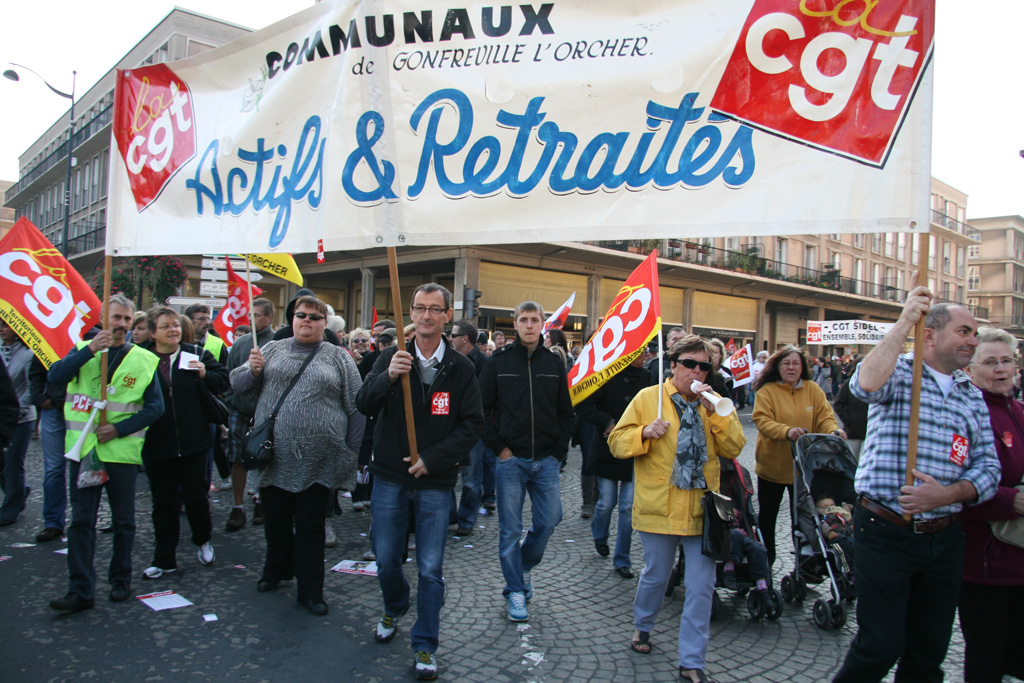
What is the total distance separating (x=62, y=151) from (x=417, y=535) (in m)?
48.0

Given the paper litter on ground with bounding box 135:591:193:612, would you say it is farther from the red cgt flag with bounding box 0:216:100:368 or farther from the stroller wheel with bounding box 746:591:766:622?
the stroller wheel with bounding box 746:591:766:622

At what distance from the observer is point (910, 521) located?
2.71 m

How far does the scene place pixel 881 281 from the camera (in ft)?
148

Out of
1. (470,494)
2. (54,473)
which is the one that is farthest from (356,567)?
(54,473)

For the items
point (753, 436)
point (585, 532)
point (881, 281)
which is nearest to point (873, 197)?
point (585, 532)

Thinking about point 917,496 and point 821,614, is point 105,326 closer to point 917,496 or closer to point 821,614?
point 917,496

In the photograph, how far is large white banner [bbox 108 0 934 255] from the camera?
2584 millimetres

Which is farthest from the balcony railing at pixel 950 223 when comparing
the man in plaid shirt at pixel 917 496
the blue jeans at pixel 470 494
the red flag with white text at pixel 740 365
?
the man in plaid shirt at pixel 917 496

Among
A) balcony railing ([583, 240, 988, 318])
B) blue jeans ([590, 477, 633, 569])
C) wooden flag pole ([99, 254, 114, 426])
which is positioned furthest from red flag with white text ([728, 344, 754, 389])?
wooden flag pole ([99, 254, 114, 426])

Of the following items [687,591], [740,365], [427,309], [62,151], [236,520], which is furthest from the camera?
[62,151]

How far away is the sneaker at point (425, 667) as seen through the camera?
3336mm

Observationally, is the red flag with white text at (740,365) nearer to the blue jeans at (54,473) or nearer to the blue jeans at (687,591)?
the blue jeans at (687,591)

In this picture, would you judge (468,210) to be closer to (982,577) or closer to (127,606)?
(982,577)

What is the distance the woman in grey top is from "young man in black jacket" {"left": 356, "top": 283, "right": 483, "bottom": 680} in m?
0.65
